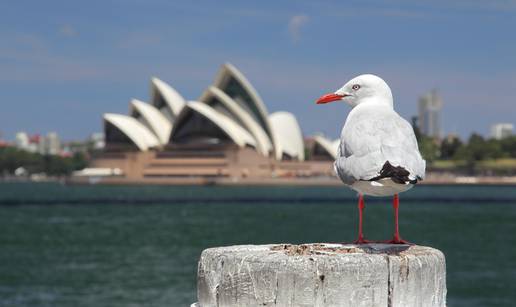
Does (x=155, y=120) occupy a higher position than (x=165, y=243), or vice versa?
(x=155, y=120)

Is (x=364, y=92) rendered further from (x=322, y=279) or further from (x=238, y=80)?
(x=238, y=80)

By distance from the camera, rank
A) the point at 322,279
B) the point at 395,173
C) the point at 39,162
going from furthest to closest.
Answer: the point at 39,162
the point at 395,173
the point at 322,279

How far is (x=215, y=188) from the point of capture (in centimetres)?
9506

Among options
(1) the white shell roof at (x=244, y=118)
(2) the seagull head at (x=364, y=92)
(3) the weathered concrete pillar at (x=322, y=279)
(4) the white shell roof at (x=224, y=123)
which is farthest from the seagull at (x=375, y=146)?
(1) the white shell roof at (x=244, y=118)

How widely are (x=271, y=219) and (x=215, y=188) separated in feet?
178

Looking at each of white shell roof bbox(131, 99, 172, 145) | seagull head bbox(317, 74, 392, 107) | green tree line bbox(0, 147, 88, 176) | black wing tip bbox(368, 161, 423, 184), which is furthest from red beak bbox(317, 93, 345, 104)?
green tree line bbox(0, 147, 88, 176)

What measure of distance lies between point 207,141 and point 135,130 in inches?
290

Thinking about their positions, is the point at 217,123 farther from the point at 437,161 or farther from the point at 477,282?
the point at 477,282

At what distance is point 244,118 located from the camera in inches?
3410

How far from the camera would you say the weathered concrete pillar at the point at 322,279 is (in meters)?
1.96

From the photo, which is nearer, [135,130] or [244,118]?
[244,118]

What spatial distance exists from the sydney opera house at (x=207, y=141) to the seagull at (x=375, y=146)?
262ft

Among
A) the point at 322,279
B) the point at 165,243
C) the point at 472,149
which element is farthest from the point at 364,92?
the point at 472,149

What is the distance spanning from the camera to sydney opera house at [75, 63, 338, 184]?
278 feet
